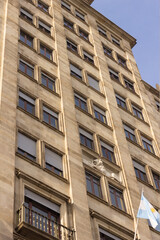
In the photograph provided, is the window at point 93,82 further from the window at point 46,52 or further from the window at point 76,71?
the window at point 46,52

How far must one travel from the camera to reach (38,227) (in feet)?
68.9

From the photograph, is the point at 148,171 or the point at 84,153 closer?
the point at 84,153

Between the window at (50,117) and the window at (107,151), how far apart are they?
12.6 feet

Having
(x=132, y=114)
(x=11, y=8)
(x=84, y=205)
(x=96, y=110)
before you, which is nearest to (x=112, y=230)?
(x=84, y=205)

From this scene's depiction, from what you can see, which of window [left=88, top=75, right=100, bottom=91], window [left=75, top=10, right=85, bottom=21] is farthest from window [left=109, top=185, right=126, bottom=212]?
window [left=75, top=10, right=85, bottom=21]

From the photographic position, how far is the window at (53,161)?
25547 millimetres

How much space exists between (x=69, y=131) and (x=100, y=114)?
20.4ft

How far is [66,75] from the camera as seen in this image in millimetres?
34562

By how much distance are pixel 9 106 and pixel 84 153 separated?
5.61 m

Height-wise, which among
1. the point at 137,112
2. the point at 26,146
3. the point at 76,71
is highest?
the point at 137,112

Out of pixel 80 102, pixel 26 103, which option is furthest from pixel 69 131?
pixel 80 102

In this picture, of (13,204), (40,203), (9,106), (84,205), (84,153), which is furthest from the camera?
(84,153)

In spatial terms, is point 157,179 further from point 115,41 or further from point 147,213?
point 115,41

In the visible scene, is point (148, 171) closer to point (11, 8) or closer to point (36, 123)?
point (36, 123)
